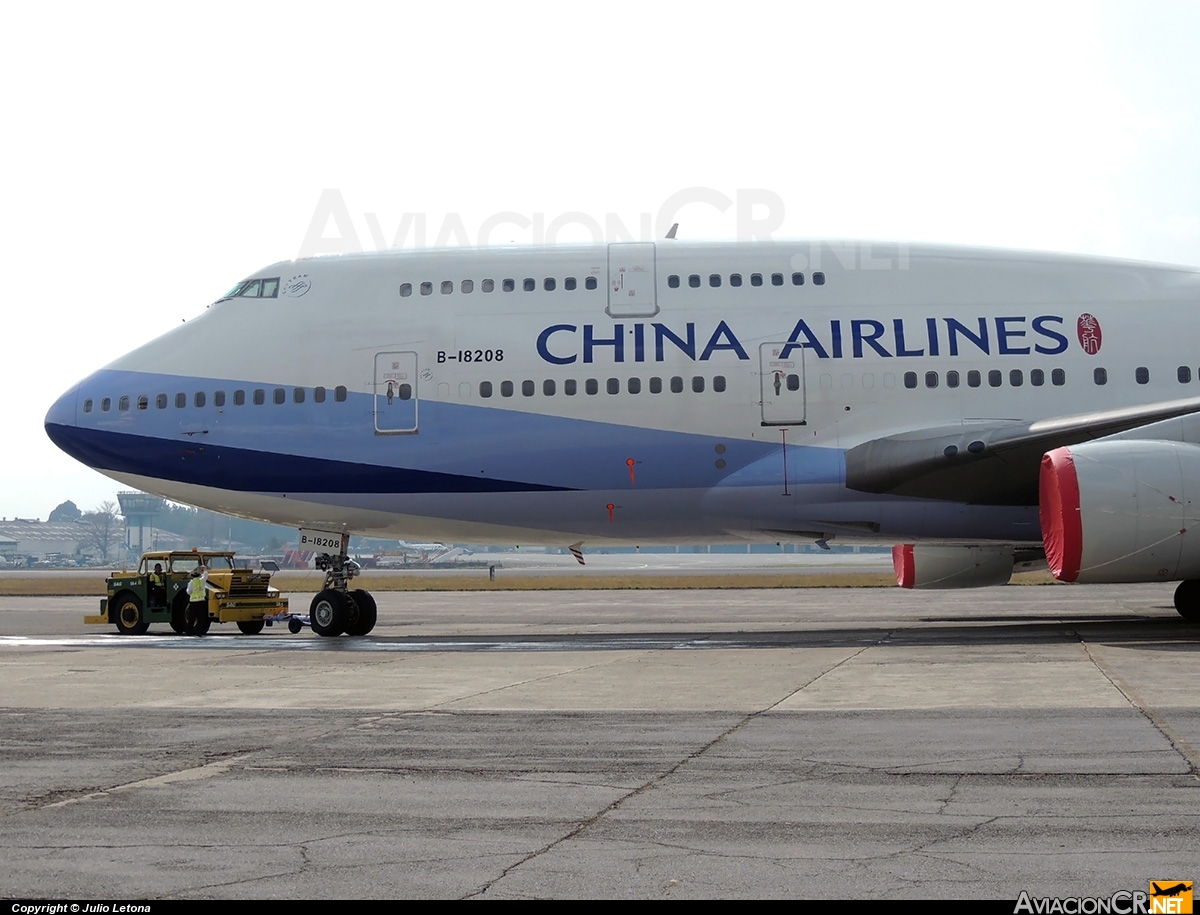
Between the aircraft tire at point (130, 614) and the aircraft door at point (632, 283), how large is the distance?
37.1 feet

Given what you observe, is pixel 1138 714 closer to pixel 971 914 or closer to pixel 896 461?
pixel 971 914

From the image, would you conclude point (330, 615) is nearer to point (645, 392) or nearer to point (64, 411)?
point (64, 411)

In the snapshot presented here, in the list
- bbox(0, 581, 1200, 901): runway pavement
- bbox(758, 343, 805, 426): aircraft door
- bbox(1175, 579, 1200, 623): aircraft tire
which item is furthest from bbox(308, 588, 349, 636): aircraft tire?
bbox(1175, 579, 1200, 623): aircraft tire

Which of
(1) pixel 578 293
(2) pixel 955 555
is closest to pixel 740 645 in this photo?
(1) pixel 578 293

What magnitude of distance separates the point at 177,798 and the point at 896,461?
42.3ft

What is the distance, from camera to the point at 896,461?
17.5m

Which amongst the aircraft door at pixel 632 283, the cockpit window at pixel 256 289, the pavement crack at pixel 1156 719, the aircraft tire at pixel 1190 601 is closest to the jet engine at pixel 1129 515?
the pavement crack at pixel 1156 719

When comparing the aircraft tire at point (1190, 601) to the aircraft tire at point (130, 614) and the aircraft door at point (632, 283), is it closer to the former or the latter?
the aircraft door at point (632, 283)

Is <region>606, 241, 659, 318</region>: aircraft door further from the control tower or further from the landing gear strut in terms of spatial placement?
the control tower

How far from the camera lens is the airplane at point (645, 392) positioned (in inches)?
701

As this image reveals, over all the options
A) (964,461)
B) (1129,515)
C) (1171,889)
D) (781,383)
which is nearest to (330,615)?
(781,383)

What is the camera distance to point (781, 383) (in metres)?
18.0

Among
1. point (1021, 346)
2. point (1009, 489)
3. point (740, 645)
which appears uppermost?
point (1021, 346)

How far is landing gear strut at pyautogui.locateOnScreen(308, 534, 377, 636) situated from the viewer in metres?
19.5
